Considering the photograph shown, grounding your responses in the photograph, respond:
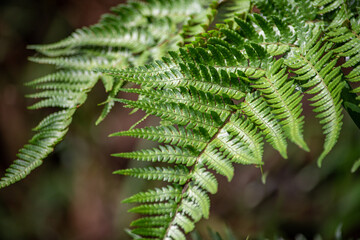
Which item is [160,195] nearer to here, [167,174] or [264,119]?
[167,174]

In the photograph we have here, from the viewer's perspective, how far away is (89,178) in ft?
10.1

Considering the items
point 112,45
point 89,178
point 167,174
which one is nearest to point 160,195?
point 167,174

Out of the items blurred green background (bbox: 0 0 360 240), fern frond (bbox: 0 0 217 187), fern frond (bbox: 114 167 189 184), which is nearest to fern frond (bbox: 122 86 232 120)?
fern frond (bbox: 114 167 189 184)

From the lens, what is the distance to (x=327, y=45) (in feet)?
2.41

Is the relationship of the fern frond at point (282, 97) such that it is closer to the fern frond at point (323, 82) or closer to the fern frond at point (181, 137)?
the fern frond at point (323, 82)

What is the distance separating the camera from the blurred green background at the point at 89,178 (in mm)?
2359

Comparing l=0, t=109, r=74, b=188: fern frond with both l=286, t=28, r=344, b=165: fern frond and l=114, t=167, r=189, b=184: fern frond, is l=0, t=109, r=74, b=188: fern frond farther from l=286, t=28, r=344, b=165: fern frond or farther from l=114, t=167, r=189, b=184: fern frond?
l=286, t=28, r=344, b=165: fern frond

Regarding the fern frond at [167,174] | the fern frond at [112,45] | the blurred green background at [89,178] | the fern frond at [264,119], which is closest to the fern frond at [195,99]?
the fern frond at [264,119]

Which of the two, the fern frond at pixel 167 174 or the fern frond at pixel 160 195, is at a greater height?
the fern frond at pixel 167 174

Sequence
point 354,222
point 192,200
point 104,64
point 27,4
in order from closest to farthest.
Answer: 1. point 192,200
2. point 104,64
3. point 354,222
4. point 27,4

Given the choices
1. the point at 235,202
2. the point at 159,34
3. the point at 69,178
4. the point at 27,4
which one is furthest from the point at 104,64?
the point at 27,4

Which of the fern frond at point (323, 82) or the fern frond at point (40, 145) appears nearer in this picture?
the fern frond at point (323, 82)

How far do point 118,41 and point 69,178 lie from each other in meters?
2.18

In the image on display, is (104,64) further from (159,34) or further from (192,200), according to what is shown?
(192,200)
